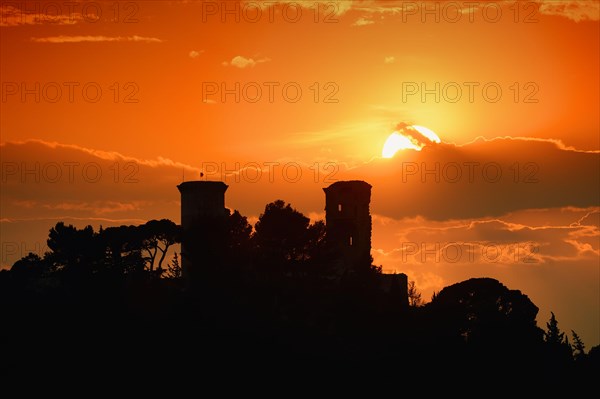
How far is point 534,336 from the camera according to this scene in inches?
2953

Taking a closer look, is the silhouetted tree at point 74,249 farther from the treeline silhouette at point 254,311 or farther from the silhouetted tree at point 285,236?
the silhouetted tree at point 285,236

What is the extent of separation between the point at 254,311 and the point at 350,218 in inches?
711

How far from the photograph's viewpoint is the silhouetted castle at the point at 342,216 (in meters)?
85.5

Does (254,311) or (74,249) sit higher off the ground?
(74,249)

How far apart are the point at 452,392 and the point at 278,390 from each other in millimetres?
Answer: 9460

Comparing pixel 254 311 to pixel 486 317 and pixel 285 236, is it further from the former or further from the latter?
pixel 486 317

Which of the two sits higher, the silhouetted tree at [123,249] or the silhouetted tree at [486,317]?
the silhouetted tree at [123,249]

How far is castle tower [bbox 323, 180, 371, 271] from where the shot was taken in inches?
3556

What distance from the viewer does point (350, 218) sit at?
91.4m

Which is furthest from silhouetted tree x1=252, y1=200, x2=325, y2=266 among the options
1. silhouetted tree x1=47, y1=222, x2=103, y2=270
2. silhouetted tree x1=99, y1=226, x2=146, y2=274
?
silhouetted tree x1=47, y1=222, x2=103, y2=270

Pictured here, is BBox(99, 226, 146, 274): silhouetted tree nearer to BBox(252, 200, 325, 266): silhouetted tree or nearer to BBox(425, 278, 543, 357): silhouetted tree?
BBox(252, 200, 325, 266): silhouetted tree

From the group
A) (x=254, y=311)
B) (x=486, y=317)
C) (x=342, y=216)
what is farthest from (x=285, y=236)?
(x=486, y=317)

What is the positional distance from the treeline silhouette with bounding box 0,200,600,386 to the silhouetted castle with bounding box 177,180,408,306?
1.81 m

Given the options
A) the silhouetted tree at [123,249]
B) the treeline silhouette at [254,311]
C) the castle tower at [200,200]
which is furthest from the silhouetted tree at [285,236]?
the silhouetted tree at [123,249]
